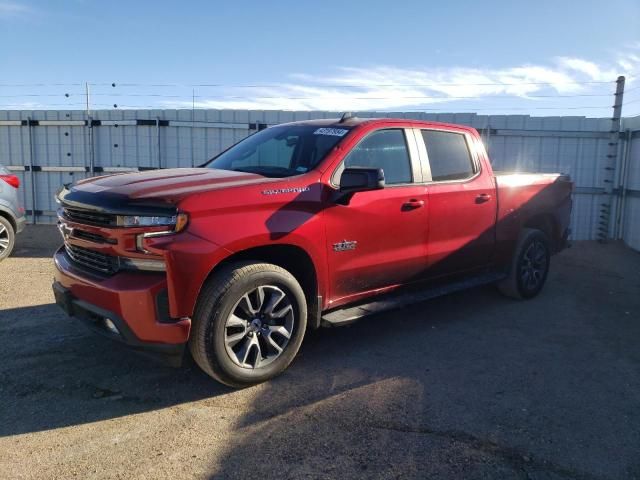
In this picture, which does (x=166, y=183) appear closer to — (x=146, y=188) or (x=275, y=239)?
(x=146, y=188)

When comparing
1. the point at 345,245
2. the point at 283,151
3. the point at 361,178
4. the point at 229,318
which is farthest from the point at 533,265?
the point at 229,318

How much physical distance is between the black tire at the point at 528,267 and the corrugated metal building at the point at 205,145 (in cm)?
469

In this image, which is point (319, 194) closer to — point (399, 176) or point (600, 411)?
point (399, 176)

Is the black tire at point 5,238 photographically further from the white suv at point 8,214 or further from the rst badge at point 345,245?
the rst badge at point 345,245

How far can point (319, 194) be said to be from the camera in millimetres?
4027

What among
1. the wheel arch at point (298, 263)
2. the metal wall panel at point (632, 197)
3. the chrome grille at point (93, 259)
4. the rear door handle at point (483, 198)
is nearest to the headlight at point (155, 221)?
the chrome grille at point (93, 259)

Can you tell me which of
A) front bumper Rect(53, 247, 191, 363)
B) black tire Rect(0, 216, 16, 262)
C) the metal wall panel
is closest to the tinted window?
front bumper Rect(53, 247, 191, 363)

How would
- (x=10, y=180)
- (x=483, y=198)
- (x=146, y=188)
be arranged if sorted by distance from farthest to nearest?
1. (x=10, y=180)
2. (x=483, y=198)
3. (x=146, y=188)

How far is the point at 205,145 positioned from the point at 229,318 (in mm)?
8148

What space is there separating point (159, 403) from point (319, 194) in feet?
6.03

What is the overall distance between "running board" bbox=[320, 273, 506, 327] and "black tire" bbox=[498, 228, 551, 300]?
48 centimetres

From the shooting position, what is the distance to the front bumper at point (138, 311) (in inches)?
130

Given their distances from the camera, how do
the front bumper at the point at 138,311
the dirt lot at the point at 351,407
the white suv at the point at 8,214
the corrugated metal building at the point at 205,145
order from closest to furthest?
the dirt lot at the point at 351,407
the front bumper at the point at 138,311
the white suv at the point at 8,214
the corrugated metal building at the point at 205,145

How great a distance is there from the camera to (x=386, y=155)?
468 centimetres
